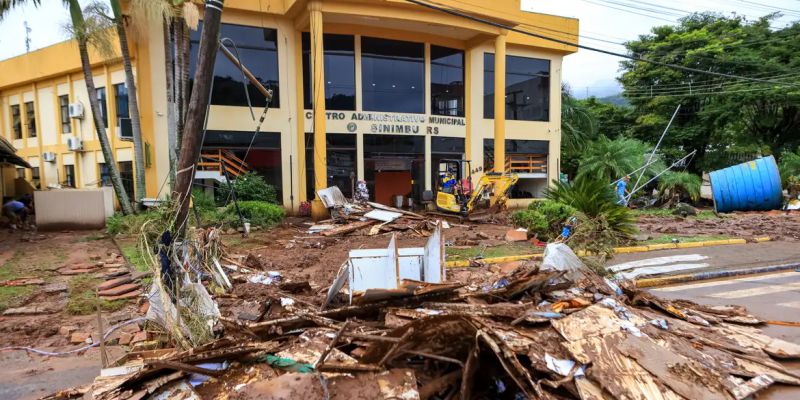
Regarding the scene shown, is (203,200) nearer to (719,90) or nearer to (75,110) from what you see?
(75,110)

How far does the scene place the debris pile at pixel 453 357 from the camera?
132 inches

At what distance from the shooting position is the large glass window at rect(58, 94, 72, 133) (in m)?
22.7

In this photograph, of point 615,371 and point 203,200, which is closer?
point 615,371

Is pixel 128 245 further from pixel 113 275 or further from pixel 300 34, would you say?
pixel 300 34

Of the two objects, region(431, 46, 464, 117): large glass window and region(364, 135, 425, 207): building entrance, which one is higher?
region(431, 46, 464, 117): large glass window

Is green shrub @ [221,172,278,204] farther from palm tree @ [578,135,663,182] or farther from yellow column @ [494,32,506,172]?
palm tree @ [578,135,663,182]

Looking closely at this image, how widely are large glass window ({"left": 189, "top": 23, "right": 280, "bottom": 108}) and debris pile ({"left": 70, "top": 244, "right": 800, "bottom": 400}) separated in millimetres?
15663

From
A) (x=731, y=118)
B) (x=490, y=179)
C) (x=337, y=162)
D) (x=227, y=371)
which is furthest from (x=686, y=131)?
(x=227, y=371)

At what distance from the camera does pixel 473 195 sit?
16734 mm

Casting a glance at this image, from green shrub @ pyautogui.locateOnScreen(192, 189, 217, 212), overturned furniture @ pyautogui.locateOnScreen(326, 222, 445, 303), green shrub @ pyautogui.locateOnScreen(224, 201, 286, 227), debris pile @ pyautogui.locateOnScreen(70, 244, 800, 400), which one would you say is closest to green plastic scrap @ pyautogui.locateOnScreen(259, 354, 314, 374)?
debris pile @ pyautogui.locateOnScreen(70, 244, 800, 400)

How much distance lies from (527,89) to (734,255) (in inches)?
609

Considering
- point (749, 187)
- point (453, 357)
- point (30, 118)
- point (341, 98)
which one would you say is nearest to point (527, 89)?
point (341, 98)

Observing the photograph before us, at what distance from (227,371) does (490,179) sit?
14.3m

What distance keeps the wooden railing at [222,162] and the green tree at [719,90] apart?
2885 cm
